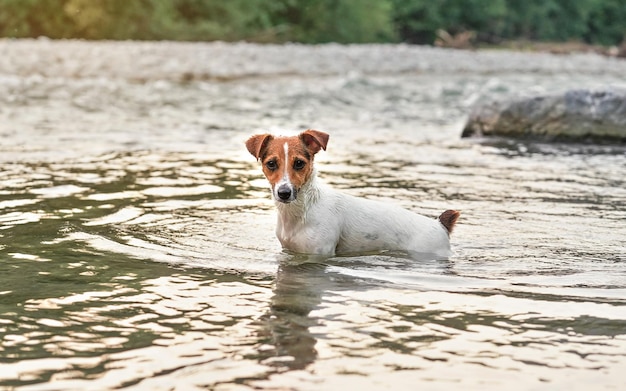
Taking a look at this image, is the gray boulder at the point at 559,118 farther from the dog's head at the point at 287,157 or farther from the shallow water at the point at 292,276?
the dog's head at the point at 287,157

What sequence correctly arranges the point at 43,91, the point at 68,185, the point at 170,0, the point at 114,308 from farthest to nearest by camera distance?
the point at 170,0
the point at 43,91
the point at 68,185
the point at 114,308

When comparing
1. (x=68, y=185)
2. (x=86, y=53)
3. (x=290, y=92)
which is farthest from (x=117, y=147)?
(x=86, y=53)

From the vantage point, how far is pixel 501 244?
758 cm

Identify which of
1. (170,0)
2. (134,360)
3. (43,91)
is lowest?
(134,360)

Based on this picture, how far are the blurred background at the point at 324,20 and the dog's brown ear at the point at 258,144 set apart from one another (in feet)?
142

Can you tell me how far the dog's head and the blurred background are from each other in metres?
43.3

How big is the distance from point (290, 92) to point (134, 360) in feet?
68.6

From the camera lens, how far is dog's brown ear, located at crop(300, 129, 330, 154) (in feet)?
22.0

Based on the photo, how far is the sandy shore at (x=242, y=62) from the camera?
28.9 metres

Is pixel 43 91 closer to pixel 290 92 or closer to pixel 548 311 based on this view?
pixel 290 92

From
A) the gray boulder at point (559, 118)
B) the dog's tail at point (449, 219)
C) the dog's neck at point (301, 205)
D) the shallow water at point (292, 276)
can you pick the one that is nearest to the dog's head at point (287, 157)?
the dog's neck at point (301, 205)

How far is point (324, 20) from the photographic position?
6494 cm

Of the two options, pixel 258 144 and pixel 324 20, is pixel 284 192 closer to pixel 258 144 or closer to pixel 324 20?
pixel 258 144

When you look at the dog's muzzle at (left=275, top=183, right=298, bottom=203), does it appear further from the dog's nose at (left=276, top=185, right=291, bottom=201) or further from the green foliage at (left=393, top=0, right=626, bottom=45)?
the green foliage at (left=393, top=0, right=626, bottom=45)
